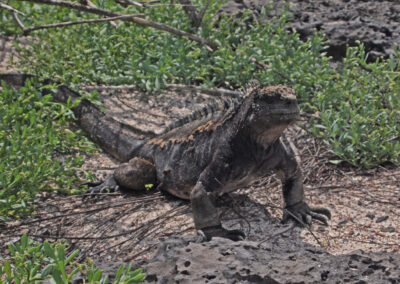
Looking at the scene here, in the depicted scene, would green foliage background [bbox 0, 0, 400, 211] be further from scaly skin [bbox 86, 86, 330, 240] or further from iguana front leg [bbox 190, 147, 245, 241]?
iguana front leg [bbox 190, 147, 245, 241]

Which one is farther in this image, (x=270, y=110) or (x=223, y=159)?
(x=223, y=159)

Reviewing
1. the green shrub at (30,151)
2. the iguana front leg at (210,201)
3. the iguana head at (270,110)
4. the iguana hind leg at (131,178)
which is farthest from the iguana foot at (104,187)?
the iguana head at (270,110)

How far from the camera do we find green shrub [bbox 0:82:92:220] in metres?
3.66

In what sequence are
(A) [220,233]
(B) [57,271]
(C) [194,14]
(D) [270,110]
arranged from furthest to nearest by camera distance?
(C) [194,14]
(A) [220,233]
(D) [270,110]
(B) [57,271]

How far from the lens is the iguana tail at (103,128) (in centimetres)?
462

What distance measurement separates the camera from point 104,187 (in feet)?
13.9

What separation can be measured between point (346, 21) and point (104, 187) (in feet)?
11.3

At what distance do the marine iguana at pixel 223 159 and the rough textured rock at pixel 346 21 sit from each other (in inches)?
99.3

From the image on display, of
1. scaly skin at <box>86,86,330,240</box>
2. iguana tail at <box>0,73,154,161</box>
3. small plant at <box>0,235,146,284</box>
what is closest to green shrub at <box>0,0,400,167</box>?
iguana tail at <box>0,73,154,161</box>

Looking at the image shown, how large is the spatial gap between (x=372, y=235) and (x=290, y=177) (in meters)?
0.61

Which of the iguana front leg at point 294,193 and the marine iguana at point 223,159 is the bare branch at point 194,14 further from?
the iguana front leg at point 294,193

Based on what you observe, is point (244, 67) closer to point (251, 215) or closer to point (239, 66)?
point (239, 66)

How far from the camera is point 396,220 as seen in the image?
3.49 m

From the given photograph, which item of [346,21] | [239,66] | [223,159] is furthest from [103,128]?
[346,21]
